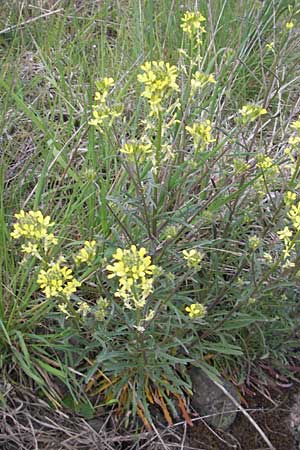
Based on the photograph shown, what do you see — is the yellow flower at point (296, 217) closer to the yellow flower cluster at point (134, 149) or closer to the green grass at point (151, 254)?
the green grass at point (151, 254)

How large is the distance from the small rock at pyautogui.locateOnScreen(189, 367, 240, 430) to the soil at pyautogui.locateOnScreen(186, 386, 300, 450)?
3 centimetres

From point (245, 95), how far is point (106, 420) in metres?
1.53

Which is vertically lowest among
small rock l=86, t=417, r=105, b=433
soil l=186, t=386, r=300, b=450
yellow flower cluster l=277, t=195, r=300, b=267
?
soil l=186, t=386, r=300, b=450

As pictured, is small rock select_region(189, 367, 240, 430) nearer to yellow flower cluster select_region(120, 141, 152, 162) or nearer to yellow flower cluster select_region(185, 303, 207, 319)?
yellow flower cluster select_region(185, 303, 207, 319)

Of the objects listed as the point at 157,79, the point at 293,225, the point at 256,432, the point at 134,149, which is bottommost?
the point at 256,432

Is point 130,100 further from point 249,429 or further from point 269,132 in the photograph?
point 249,429

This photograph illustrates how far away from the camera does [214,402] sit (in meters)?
1.79

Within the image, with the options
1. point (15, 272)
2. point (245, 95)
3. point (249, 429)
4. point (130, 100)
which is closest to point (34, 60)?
point (130, 100)

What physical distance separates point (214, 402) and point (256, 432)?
167 mm

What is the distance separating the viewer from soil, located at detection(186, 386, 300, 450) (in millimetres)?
1770

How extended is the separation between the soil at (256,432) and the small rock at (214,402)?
3 cm

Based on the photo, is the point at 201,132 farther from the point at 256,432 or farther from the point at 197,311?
the point at 256,432

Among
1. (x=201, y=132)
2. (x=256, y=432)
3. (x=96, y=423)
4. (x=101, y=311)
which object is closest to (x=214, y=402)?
(x=256, y=432)

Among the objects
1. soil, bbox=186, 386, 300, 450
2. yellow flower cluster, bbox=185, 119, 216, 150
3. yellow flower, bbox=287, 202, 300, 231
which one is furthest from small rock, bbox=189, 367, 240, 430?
yellow flower cluster, bbox=185, 119, 216, 150
